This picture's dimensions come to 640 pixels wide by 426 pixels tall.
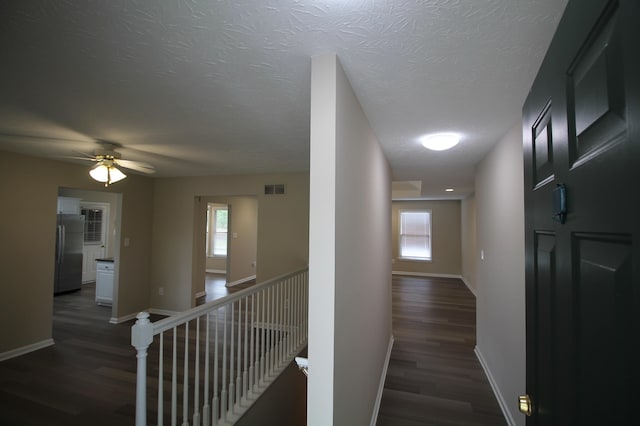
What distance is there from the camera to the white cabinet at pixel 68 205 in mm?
6413

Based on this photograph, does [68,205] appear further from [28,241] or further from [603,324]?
[603,324]

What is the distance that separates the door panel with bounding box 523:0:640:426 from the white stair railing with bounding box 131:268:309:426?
4.99 ft

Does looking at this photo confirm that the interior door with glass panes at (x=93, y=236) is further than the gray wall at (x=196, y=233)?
Yes

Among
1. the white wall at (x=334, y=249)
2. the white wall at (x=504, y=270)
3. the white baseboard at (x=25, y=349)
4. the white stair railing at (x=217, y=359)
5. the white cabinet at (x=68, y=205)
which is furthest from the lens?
the white cabinet at (x=68, y=205)

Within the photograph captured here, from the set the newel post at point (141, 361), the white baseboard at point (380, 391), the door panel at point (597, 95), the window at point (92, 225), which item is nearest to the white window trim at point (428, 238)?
the white baseboard at point (380, 391)

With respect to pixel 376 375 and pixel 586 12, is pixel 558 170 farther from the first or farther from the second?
pixel 376 375

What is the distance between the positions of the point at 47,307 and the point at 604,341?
528 cm

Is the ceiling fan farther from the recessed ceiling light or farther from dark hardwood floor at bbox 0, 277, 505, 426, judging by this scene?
the recessed ceiling light

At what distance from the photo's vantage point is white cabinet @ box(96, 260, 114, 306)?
208 inches

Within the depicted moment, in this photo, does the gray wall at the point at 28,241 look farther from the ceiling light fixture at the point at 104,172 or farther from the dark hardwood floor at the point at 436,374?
the dark hardwood floor at the point at 436,374

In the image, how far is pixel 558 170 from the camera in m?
0.71

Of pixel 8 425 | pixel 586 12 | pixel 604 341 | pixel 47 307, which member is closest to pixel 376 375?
pixel 604 341

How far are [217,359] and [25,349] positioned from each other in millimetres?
3252

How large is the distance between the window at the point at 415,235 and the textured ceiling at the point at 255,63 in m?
6.51
